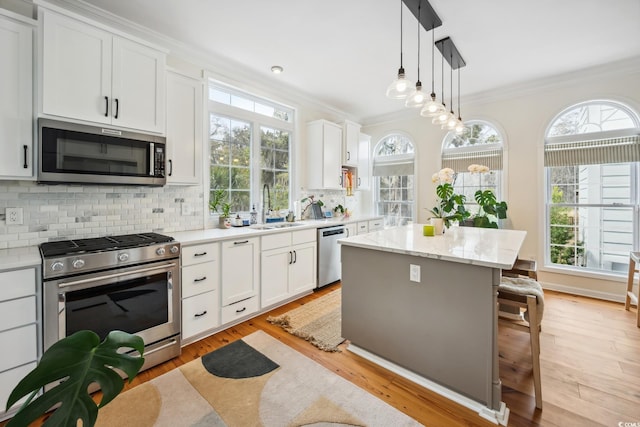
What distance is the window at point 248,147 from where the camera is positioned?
3.42 metres

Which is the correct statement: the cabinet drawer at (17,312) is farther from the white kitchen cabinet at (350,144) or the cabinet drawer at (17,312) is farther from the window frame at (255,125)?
the white kitchen cabinet at (350,144)

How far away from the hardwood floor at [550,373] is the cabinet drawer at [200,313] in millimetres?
134

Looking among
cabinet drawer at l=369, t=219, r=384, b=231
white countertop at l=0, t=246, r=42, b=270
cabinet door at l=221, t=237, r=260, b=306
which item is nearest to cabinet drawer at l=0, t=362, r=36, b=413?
white countertop at l=0, t=246, r=42, b=270

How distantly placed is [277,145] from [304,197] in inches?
35.3

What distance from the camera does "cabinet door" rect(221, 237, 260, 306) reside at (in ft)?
8.98

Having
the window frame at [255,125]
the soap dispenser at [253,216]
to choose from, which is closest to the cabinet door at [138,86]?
the window frame at [255,125]

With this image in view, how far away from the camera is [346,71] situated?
3.61 meters

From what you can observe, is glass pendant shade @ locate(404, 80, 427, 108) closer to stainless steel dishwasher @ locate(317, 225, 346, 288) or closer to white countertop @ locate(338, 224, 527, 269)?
white countertop @ locate(338, 224, 527, 269)

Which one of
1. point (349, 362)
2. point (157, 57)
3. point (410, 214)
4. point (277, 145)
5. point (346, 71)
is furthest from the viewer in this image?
point (410, 214)

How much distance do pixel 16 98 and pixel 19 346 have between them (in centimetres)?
158

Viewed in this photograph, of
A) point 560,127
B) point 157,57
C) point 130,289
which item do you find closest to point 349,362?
point 130,289

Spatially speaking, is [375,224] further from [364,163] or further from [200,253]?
[200,253]

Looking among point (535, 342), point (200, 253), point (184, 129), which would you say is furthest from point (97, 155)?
point (535, 342)

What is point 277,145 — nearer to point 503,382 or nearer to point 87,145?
point 87,145
